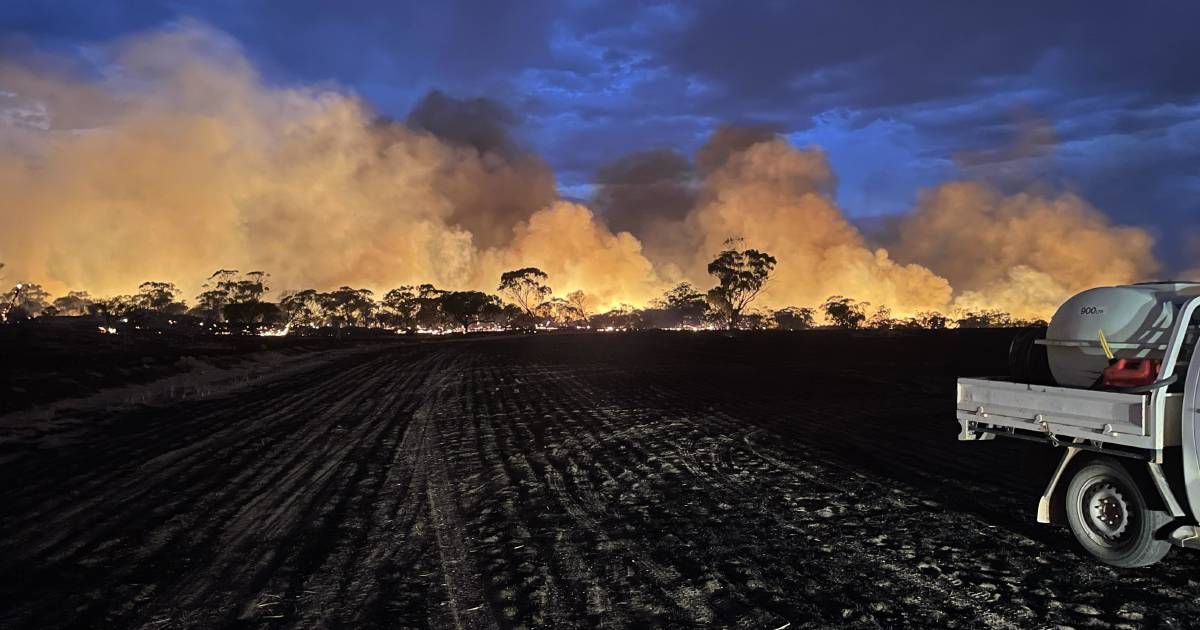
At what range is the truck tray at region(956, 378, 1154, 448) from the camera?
19.0 ft

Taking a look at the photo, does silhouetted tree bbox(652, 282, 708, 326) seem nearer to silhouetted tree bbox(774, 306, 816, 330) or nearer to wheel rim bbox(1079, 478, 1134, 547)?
silhouetted tree bbox(774, 306, 816, 330)

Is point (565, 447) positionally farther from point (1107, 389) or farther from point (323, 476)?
point (1107, 389)

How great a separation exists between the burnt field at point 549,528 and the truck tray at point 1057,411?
0.52 meters

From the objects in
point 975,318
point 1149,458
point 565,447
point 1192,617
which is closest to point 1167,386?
point 1149,458

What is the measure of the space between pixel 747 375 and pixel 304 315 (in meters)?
131

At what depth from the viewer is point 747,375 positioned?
29.5m

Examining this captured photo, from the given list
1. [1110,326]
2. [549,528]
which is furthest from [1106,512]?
[549,528]

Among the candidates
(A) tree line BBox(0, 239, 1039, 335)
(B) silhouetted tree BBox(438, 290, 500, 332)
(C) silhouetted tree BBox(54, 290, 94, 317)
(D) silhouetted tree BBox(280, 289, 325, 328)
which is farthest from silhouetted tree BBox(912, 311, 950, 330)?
(C) silhouetted tree BBox(54, 290, 94, 317)

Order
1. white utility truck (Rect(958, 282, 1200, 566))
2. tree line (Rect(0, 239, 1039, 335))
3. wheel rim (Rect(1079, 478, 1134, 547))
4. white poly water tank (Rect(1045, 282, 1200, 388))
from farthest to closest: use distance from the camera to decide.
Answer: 1. tree line (Rect(0, 239, 1039, 335))
2. white poly water tank (Rect(1045, 282, 1200, 388))
3. wheel rim (Rect(1079, 478, 1134, 547))
4. white utility truck (Rect(958, 282, 1200, 566))

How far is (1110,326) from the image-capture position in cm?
683

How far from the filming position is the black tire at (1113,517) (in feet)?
19.3

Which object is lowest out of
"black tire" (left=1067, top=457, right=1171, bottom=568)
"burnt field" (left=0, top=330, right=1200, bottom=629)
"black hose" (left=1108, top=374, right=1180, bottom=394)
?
"burnt field" (left=0, top=330, right=1200, bottom=629)

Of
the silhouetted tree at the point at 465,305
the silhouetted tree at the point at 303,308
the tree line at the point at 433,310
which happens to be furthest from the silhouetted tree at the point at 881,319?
the silhouetted tree at the point at 303,308

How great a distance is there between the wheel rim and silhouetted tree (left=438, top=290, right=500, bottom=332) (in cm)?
13074
